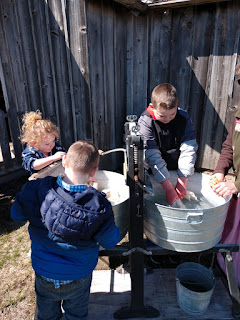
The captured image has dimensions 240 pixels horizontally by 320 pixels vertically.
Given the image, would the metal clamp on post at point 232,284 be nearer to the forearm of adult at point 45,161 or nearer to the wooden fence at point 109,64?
the forearm of adult at point 45,161

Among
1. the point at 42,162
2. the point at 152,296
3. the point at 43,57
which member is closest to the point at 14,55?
the point at 43,57

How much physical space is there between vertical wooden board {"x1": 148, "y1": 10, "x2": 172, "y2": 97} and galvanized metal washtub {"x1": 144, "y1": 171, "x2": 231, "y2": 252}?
298 cm

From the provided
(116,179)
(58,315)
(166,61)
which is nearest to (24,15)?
(166,61)

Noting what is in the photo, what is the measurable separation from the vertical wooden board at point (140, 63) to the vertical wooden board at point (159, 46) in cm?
8

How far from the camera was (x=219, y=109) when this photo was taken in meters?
4.00

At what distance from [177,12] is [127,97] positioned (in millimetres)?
1463

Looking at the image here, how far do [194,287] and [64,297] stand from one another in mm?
1144

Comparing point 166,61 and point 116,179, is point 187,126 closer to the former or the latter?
point 116,179

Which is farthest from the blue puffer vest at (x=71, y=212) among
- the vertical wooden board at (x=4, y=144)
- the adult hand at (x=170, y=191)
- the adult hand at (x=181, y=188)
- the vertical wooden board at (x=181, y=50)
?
the vertical wooden board at (x=181, y=50)

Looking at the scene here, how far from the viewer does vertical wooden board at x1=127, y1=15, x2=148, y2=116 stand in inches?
153

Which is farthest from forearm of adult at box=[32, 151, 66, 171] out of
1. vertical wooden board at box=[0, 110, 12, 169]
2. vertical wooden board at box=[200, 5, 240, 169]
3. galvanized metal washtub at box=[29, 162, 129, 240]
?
vertical wooden board at box=[200, 5, 240, 169]

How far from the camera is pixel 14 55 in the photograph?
3740 millimetres

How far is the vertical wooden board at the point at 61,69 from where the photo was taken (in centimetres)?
327

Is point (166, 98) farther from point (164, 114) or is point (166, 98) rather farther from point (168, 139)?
point (168, 139)
